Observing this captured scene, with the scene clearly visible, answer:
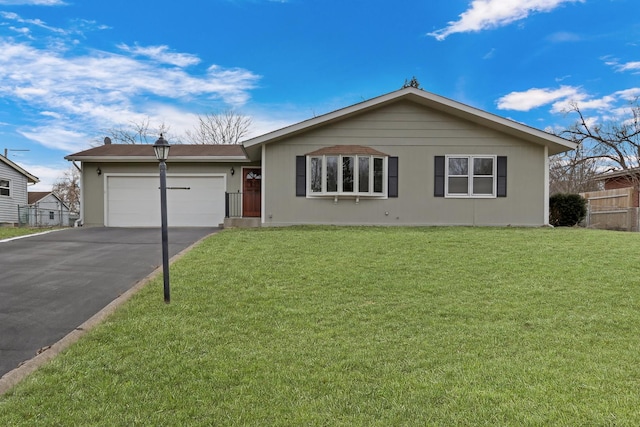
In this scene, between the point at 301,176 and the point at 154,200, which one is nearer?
the point at 301,176

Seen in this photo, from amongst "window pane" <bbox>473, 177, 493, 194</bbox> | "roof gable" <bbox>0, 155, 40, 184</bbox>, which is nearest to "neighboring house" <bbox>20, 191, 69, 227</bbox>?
"roof gable" <bbox>0, 155, 40, 184</bbox>

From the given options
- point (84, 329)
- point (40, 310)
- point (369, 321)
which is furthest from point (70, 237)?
point (369, 321)

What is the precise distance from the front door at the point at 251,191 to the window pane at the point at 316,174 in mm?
3022

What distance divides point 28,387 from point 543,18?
57.3 ft

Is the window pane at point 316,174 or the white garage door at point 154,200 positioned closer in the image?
the window pane at point 316,174

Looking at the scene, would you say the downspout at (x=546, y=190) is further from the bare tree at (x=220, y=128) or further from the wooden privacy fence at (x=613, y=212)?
the bare tree at (x=220, y=128)

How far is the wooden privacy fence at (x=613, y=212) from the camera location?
573 inches

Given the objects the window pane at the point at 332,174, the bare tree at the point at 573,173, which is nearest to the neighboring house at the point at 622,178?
the bare tree at the point at 573,173

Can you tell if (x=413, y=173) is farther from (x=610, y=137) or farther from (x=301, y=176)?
(x=610, y=137)

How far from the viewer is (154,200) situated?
48.2 ft

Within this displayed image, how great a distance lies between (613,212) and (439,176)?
8166 millimetres

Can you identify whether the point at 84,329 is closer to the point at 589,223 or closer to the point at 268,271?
the point at 268,271

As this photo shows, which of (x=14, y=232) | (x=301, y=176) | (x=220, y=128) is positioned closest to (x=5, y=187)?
(x=14, y=232)

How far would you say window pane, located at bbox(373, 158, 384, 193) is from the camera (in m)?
12.2
